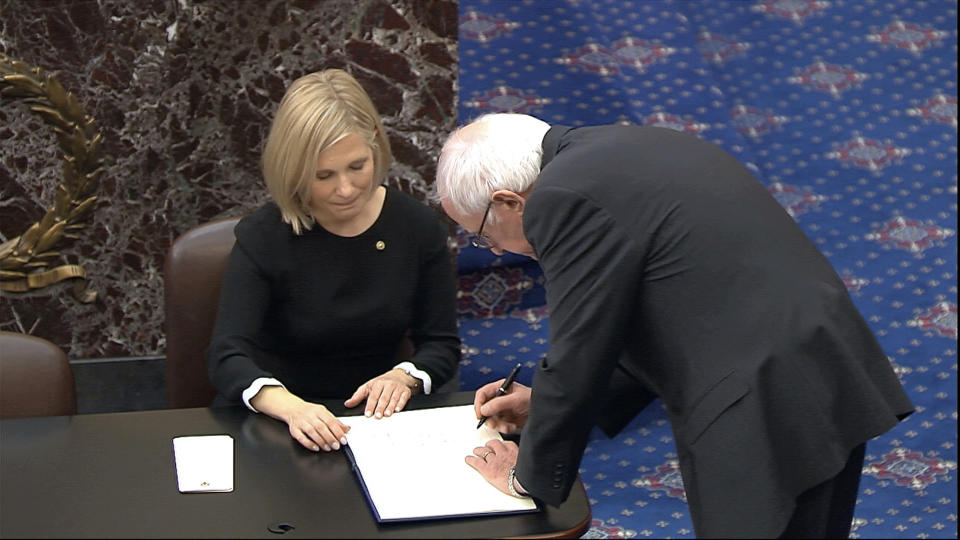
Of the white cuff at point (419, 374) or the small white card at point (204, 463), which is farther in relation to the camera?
the white cuff at point (419, 374)

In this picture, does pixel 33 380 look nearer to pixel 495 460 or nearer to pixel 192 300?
pixel 192 300

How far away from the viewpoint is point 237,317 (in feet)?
8.86

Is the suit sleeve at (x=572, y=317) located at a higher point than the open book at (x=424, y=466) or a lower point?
higher

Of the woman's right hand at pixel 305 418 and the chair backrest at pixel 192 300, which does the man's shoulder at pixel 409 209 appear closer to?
the chair backrest at pixel 192 300

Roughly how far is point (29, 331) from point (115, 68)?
89cm

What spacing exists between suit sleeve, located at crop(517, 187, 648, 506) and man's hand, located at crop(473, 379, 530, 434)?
0.30 metres

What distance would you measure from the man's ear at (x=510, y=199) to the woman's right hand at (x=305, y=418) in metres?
0.54

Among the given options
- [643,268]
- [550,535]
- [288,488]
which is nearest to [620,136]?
[643,268]

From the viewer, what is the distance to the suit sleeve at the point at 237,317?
2602mm

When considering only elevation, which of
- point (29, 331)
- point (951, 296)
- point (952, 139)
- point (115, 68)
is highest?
point (115, 68)

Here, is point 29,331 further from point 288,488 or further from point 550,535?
point 550,535

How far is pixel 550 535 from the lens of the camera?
Answer: 1883 mm

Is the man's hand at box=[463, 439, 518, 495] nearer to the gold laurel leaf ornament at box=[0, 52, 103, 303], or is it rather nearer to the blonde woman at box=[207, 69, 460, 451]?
the blonde woman at box=[207, 69, 460, 451]

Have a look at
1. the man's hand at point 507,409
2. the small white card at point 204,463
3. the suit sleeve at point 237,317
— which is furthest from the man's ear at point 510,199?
the suit sleeve at point 237,317
